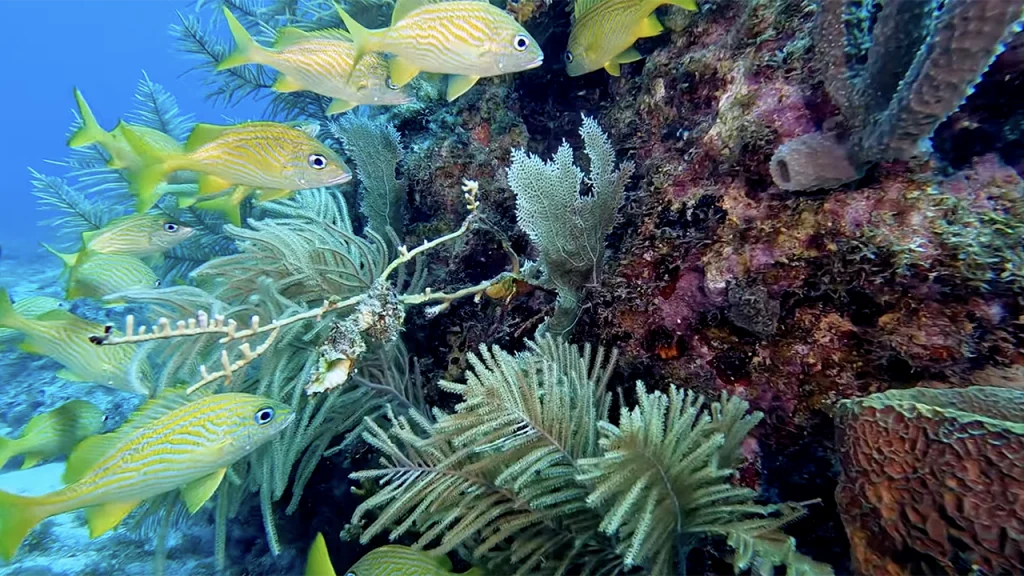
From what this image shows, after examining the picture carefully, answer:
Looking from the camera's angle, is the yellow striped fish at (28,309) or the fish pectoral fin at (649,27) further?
the yellow striped fish at (28,309)

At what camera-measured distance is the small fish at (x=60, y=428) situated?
392 centimetres

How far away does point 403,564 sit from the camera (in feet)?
7.56

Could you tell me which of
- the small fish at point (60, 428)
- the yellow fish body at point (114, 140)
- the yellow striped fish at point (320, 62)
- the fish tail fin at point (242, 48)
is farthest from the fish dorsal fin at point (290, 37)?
the small fish at point (60, 428)

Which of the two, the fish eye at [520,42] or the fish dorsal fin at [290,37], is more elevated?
the fish dorsal fin at [290,37]

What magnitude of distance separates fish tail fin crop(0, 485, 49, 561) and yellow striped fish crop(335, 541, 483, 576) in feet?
4.24

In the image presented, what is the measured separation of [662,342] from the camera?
94.6 inches

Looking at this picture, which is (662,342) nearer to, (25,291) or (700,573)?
(700,573)

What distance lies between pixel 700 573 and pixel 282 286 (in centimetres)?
270

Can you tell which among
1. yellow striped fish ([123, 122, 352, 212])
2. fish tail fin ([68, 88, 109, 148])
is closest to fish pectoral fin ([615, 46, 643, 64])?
yellow striped fish ([123, 122, 352, 212])

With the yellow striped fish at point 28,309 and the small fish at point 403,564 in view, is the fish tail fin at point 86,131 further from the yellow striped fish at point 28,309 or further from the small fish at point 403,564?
the small fish at point 403,564

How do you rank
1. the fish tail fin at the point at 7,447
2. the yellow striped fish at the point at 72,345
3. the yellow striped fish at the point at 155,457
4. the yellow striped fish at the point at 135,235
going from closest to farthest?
the yellow striped fish at the point at 155,457
the yellow striped fish at the point at 72,345
the fish tail fin at the point at 7,447
the yellow striped fish at the point at 135,235

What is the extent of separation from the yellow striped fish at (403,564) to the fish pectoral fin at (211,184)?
2286 millimetres

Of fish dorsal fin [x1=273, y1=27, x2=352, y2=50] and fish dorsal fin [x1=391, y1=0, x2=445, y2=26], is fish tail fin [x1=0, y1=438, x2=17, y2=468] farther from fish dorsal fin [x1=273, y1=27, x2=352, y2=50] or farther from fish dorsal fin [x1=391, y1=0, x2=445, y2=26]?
fish dorsal fin [x1=391, y1=0, x2=445, y2=26]

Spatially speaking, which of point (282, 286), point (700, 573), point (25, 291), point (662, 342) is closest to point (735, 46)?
point (662, 342)
